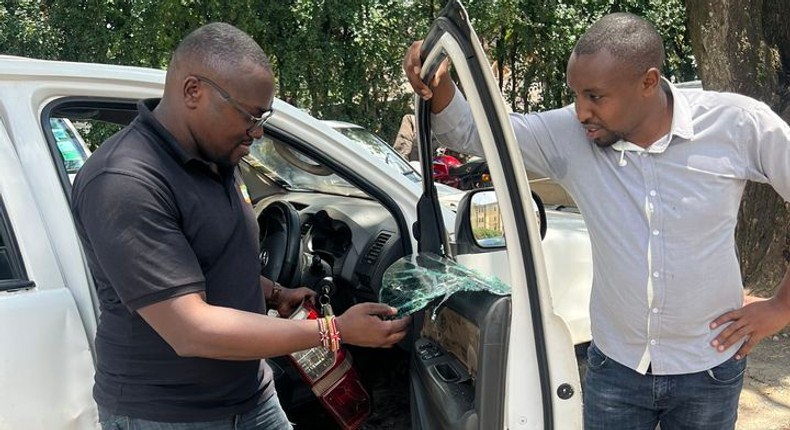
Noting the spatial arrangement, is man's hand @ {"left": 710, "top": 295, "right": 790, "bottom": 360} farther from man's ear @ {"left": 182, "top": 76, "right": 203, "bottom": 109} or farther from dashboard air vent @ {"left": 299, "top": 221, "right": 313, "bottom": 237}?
dashboard air vent @ {"left": 299, "top": 221, "right": 313, "bottom": 237}

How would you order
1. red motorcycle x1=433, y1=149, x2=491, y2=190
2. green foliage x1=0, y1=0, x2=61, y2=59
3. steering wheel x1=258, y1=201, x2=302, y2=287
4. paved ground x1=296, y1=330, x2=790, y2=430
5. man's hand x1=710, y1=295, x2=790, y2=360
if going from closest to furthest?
1. man's hand x1=710, y1=295, x2=790, y2=360
2. steering wheel x1=258, y1=201, x2=302, y2=287
3. paved ground x1=296, y1=330, x2=790, y2=430
4. red motorcycle x1=433, y1=149, x2=491, y2=190
5. green foliage x1=0, y1=0, x2=61, y2=59

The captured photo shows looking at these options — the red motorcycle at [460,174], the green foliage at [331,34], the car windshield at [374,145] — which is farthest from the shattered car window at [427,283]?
the green foliage at [331,34]

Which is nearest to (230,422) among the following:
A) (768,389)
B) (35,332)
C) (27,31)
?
(35,332)

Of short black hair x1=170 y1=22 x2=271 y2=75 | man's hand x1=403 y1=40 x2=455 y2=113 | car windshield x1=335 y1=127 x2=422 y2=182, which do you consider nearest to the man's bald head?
short black hair x1=170 y1=22 x2=271 y2=75

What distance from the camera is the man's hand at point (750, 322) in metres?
1.70

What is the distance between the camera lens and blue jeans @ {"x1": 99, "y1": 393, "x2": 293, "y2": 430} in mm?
1549

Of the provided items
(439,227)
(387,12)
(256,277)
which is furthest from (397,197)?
(387,12)

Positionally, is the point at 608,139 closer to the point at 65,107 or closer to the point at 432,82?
the point at 432,82

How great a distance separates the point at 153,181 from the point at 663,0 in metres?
12.9

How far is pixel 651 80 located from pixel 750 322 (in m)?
0.64

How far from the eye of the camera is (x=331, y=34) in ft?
39.7

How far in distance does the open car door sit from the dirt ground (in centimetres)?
230

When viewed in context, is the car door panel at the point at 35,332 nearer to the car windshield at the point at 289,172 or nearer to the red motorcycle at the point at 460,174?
the car windshield at the point at 289,172

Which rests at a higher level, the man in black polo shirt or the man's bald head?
the man's bald head
